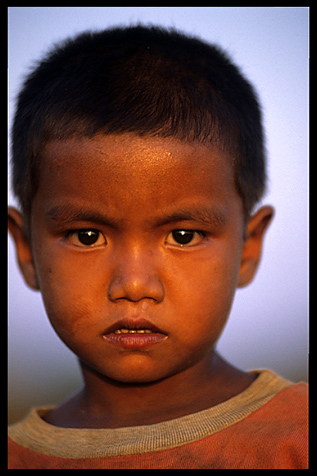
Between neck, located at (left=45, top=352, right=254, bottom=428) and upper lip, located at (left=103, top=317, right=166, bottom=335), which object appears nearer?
upper lip, located at (left=103, top=317, right=166, bottom=335)

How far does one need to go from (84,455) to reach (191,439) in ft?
1.06

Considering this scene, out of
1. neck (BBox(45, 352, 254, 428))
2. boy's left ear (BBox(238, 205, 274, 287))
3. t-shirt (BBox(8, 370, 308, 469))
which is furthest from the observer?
boy's left ear (BBox(238, 205, 274, 287))

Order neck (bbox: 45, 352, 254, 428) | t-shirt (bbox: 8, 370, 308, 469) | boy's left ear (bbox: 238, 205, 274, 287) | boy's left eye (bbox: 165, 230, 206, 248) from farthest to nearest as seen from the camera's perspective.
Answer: boy's left ear (bbox: 238, 205, 274, 287) < neck (bbox: 45, 352, 254, 428) < boy's left eye (bbox: 165, 230, 206, 248) < t-shirt (bbox: 8, 370, 308, 469)

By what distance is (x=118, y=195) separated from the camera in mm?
1573

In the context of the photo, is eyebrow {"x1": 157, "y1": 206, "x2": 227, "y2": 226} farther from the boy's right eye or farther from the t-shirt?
the t-shirt

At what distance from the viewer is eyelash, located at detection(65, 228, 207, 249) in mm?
1660

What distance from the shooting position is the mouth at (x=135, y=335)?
5.37ft

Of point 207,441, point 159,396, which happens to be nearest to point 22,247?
point 159,396

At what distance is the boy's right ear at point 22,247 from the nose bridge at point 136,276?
1.62 feet

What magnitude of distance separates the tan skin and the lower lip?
0.01 m

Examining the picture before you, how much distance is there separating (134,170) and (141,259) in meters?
0.25

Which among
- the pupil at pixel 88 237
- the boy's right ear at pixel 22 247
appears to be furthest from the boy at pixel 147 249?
the boy's right ear at pixel 22 247

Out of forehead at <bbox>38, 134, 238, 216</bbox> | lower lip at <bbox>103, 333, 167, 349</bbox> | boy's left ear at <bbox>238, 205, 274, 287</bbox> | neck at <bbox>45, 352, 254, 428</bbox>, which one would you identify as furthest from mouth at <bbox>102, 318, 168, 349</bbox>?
boy's left ear at <bbox>238, 205, 274, 287</bbox>

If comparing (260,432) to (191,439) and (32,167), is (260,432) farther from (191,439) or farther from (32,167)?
(32,167)
